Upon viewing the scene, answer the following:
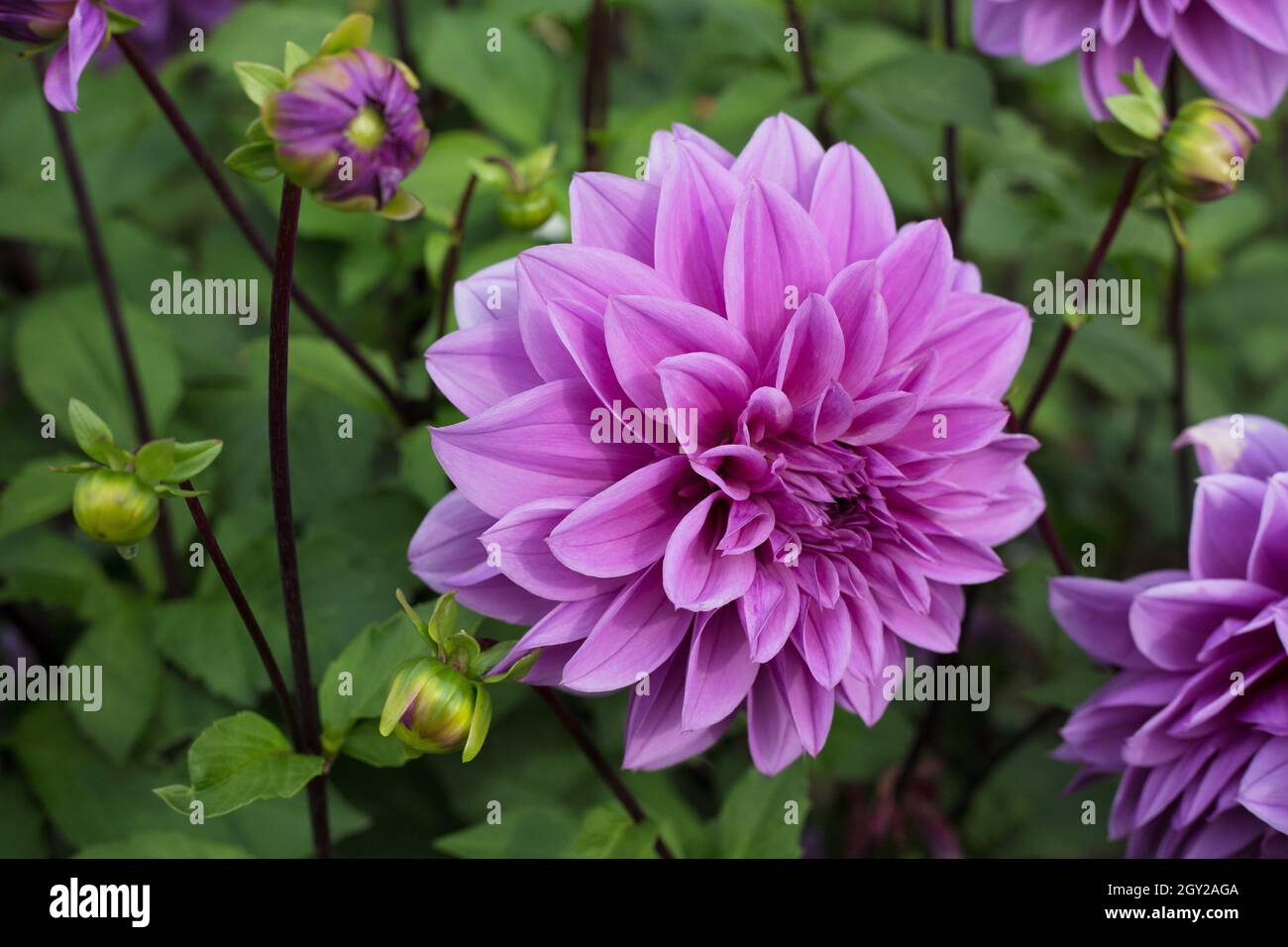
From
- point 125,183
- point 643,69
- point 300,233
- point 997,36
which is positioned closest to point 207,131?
point 125,183

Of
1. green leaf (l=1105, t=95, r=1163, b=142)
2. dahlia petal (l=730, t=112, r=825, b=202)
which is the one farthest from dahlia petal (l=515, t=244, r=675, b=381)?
green leaf (l=1105, t=95, r=1163, b=142)

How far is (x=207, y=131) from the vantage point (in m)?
1.25

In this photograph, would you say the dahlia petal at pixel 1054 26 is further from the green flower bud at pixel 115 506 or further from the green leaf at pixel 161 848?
the green leaf at pixel 161 848

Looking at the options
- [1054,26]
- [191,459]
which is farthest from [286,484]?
[1054,26]

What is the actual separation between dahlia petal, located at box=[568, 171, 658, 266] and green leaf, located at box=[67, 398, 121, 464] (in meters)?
0.26

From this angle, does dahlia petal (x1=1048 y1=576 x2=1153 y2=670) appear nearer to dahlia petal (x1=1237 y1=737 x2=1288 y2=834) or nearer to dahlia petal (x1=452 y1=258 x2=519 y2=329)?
dahlia petal (x1=1237 y1=737 x2=1288 y2=834)

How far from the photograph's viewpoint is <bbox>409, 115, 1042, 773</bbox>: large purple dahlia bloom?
2.04 feet

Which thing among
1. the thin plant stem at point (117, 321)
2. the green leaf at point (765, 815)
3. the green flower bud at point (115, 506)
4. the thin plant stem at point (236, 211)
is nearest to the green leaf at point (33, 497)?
the thin plant stem at point (117, 321)

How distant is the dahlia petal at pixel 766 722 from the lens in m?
0.70

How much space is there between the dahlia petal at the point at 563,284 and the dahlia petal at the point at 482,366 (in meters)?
0.02

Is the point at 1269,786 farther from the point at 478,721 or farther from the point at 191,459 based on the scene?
the point at 191,459

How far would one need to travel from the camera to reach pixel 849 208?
690mm

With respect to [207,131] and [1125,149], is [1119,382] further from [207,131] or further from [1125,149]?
[207,131]

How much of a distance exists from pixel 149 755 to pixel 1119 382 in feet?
3.18
